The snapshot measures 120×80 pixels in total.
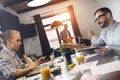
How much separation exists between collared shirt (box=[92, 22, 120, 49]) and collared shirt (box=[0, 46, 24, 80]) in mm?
363

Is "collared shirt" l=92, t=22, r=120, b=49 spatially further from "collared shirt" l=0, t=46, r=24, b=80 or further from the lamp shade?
"collared shirt" l=0, t=46, r=24, b=80

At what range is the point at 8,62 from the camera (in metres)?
0.87

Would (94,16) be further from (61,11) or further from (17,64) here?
(17,64)

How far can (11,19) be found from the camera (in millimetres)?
793

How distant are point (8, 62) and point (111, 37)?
0.46 meters

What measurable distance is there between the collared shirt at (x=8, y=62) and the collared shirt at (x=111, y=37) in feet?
1.19

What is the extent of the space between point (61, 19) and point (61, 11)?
0.03 m

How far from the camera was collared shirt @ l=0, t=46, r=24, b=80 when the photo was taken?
0.84 meters

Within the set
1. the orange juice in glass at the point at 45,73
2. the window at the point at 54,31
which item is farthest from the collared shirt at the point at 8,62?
the window at the point at 54,31

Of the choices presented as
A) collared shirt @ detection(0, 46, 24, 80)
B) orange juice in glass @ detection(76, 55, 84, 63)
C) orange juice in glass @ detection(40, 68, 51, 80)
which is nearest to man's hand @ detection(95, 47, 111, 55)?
orange juice in glass @ detection(76, 55, 84, 63)

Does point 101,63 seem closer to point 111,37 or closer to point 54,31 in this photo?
point 111,37

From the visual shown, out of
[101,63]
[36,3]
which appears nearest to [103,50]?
[101,63]

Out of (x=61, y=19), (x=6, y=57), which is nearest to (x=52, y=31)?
(x=61, y=19)

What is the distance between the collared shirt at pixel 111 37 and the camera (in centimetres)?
71
